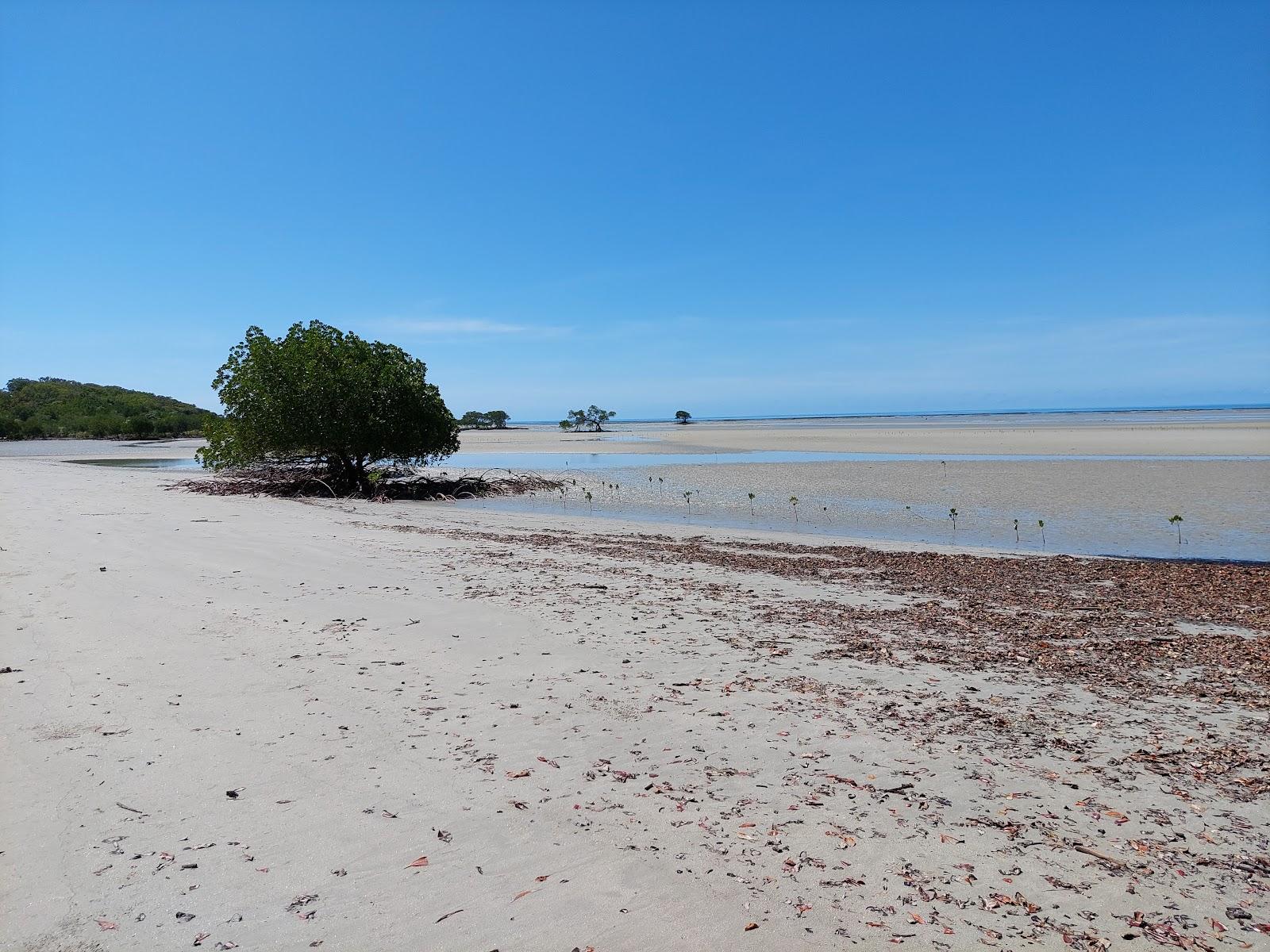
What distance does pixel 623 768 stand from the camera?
14.5ft

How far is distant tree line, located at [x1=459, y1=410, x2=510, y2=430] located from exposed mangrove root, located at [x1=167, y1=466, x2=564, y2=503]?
7774 centimetres

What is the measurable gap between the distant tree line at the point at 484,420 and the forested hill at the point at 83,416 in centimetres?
3320

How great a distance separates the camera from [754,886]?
3.30 meters

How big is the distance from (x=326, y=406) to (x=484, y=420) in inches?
3343

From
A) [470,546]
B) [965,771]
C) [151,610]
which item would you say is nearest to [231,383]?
[470,546]

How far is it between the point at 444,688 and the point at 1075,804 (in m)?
4.16

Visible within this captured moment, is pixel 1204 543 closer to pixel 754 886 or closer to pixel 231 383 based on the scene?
pixel 754 886

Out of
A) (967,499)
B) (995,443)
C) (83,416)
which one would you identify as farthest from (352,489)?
(83,416)

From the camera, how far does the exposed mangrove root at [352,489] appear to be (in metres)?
23.9

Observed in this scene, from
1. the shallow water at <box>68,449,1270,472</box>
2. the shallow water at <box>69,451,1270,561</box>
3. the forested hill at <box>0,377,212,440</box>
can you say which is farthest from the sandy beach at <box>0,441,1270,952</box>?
the forested hill at <box>0,377,212,440</box>

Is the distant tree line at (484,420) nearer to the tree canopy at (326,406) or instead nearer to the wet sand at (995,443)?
the wet sand at (995,443)

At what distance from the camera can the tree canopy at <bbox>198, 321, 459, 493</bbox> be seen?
2317 centimetres

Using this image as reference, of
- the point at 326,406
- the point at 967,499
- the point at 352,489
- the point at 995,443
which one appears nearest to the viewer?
the point at 967,499

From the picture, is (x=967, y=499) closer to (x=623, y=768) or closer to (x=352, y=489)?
(x=352, y=489)
